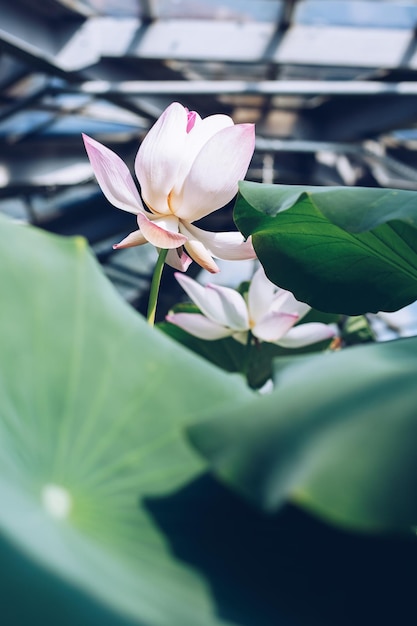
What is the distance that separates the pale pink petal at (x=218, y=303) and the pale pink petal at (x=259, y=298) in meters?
0.03

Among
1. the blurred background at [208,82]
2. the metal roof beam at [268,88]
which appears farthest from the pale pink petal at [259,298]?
the metal roof beam at [268,88]

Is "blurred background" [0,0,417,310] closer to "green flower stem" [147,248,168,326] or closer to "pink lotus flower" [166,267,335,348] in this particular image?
"pink lotus flower" [166,267,335,348]

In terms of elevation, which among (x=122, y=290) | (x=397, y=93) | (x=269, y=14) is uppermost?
(x=269, y=14)

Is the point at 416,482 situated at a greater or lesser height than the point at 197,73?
lesser

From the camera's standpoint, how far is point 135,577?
0.17 m

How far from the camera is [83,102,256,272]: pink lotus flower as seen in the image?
1.20 ft

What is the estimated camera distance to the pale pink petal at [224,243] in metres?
0.40

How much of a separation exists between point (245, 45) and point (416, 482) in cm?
350

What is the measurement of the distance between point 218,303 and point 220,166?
0.17 metres

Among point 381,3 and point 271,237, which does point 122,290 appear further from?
point 271,237

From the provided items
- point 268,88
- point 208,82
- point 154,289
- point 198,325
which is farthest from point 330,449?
point 208,82

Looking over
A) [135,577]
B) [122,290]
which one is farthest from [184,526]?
[122,290]

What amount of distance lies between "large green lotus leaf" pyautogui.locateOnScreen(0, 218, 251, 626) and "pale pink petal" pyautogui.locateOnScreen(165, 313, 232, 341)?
24 cm

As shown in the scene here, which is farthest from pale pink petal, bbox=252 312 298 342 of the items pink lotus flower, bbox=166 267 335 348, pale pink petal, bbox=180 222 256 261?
pale pink petal, bbox=180 222 256 261
